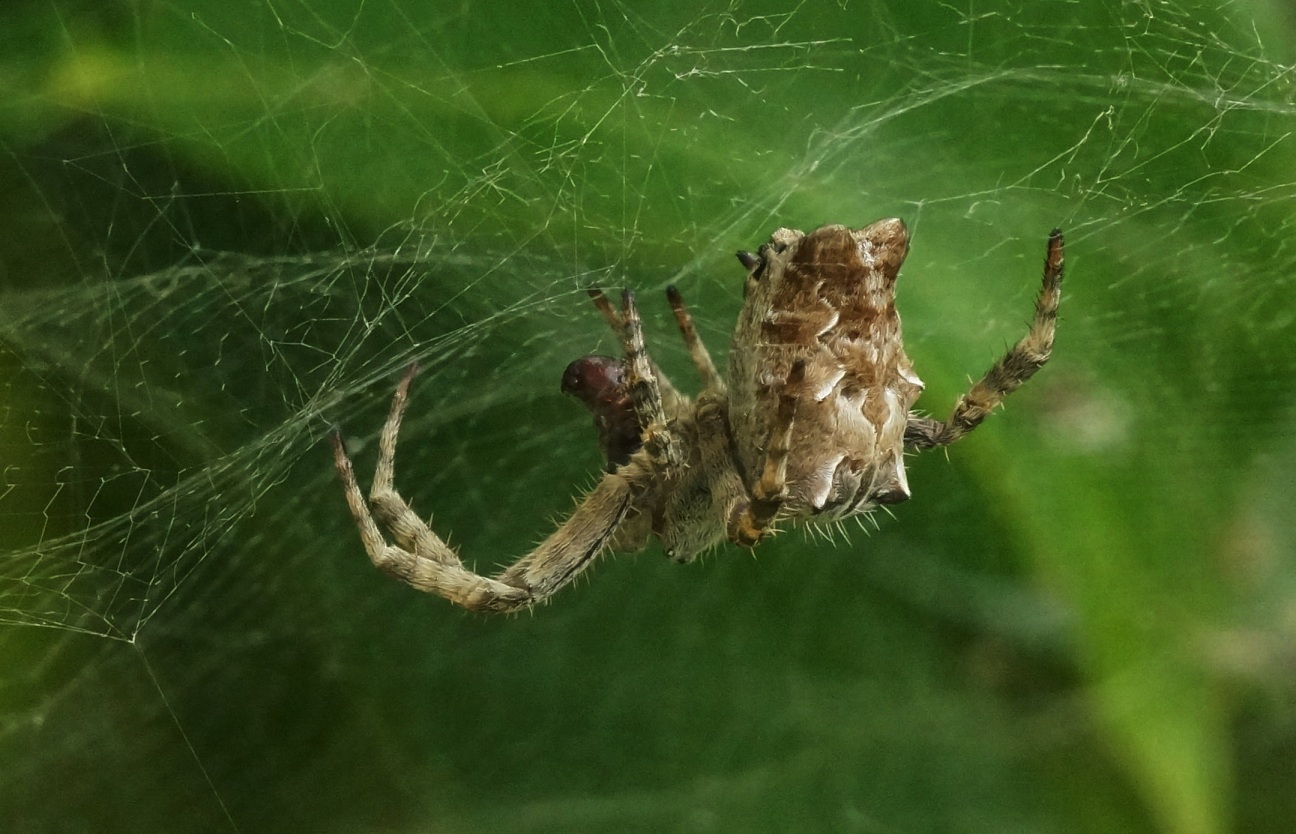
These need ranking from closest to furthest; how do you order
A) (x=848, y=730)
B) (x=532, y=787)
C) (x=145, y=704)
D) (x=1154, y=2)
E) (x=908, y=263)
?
(x=1154, y=2)
(x=908, y=263)
(x=145, y=704)
(x=532, y=787)
(x=848, y=730)

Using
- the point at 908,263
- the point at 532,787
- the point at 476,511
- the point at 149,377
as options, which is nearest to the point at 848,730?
the point at 532,787

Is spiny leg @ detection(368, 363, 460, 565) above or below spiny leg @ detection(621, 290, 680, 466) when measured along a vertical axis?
below

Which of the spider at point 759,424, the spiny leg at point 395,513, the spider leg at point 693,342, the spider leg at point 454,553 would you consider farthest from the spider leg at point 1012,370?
the spiny leg at point 395,513

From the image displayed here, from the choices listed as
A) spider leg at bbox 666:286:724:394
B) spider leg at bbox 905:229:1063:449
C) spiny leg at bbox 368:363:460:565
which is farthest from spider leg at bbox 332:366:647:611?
spider leg at bbox 905:229:1063:449

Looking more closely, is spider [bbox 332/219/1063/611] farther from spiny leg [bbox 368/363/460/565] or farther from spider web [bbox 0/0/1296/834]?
spider web [bbox 0/0/1296/834]

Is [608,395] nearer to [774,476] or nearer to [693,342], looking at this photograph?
[693,342]

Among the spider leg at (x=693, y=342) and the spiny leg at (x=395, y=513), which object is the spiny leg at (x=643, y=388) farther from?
the spiny leg at (x=395, y=513)

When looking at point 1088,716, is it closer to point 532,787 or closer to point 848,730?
point 848,730
